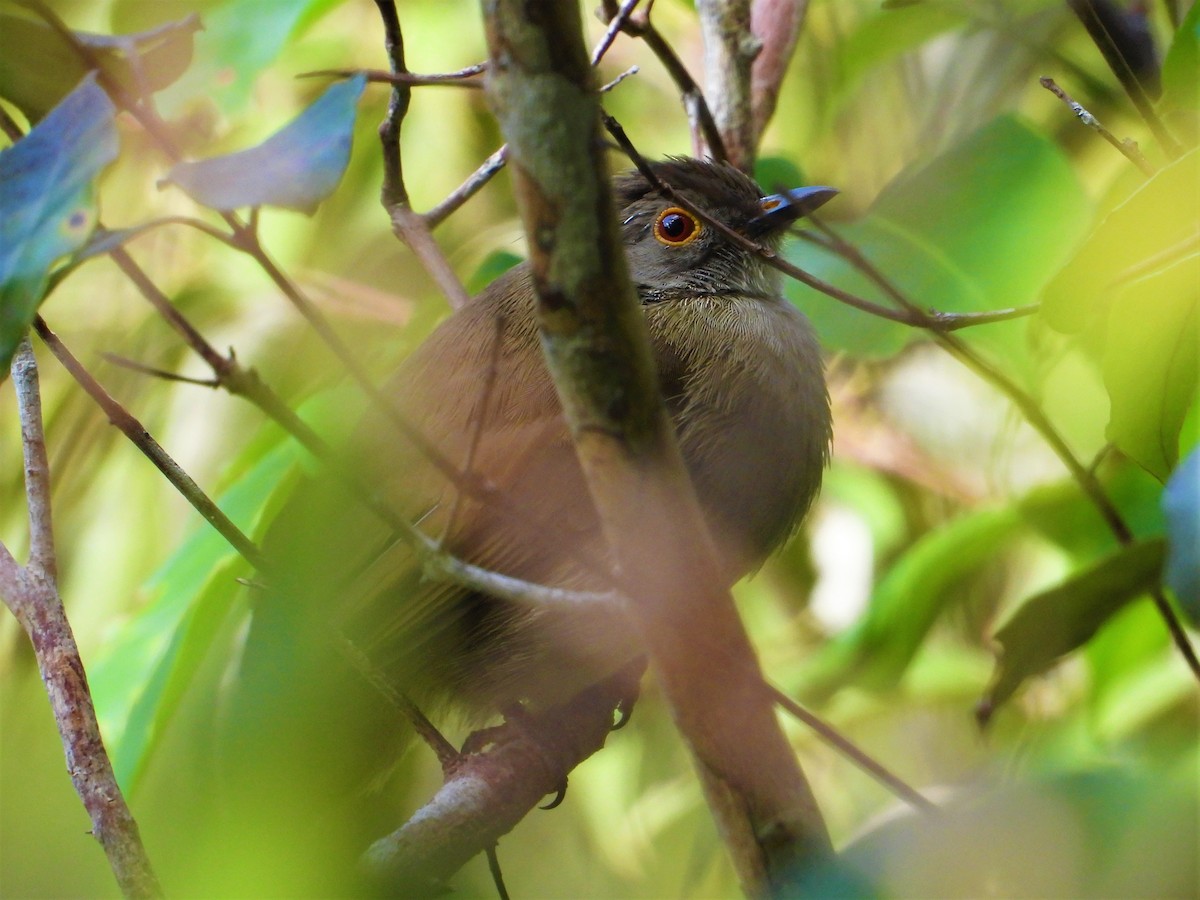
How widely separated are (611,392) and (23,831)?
9.89 feet

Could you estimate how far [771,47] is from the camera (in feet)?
11.4

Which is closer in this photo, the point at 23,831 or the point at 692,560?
the point at 692,560

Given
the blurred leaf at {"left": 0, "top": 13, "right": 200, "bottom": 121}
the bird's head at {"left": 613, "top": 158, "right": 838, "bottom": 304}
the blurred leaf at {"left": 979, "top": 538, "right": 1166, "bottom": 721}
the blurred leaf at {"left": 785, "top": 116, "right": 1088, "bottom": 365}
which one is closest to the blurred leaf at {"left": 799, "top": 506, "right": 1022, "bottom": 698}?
the blurred leaf at {"left": 785, "top": 116, "right": 1088, "bottom": 365}

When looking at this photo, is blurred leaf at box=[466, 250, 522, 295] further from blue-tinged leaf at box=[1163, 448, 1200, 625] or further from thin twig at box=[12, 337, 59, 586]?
blue-tinged leaf at box=[1163, 448, 1200, 625]

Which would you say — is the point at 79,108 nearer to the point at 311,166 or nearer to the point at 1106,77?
the point at 311,166

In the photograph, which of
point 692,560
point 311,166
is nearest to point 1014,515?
point 692,560

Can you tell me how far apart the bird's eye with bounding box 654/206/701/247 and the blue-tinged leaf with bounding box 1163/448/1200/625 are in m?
2.05

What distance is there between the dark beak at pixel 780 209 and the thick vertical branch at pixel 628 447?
6.20 feet

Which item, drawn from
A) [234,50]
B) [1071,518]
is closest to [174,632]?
[234,50]

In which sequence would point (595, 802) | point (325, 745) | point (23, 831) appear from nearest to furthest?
point (325, 745), point (23, 831), point (595, 802)

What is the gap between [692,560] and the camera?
4.59 feet

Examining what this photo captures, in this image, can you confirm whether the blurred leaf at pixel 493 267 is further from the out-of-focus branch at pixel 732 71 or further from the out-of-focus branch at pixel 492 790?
the out-of-focus branch at pixel 492 790

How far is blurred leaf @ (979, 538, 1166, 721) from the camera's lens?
2408mm

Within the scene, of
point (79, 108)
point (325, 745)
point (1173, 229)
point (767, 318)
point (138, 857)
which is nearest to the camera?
point (79, 108)
